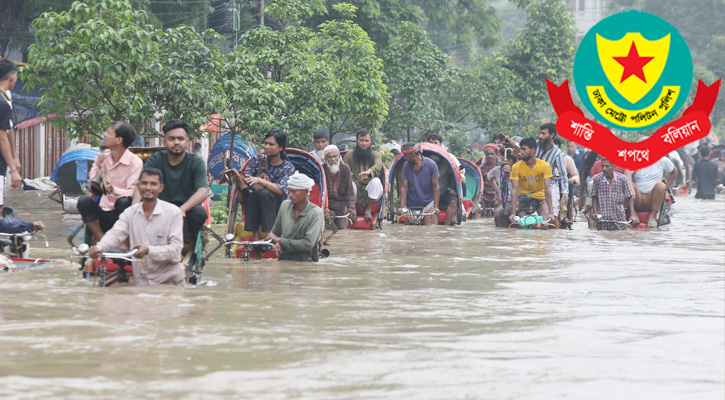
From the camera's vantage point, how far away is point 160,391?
481 centimetres

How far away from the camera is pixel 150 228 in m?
7.96

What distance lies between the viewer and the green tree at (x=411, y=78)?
24703 mm

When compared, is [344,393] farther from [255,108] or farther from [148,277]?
[255,108]

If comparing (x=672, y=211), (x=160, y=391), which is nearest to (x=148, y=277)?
(x=160, y=391)

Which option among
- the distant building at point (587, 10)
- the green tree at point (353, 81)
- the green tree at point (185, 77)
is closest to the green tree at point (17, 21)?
the green tree at point (353, 81)

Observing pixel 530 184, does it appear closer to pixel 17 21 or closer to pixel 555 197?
pixel 555 197

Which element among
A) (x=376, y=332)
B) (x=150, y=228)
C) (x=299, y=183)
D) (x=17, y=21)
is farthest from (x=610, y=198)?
(x=17, y=21)

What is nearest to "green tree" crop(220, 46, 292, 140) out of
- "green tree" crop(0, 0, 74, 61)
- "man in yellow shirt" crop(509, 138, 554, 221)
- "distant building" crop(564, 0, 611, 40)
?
"man in yellow shirt" crop(509, 138, 554, 221)

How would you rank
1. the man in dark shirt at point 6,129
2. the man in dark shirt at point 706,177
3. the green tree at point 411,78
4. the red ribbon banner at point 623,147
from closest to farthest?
the man in dark shirt at point 6,129
the red ribbon banner at point 623,147
the green tree at point 411,78
the man in dark shirt at point 706,177

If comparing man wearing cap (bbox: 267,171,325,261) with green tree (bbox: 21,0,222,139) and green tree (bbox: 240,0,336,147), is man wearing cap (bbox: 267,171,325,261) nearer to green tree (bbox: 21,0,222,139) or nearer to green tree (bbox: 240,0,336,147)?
green tree (bbox: 21,0,222,139)

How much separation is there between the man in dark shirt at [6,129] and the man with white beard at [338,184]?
16.9ft

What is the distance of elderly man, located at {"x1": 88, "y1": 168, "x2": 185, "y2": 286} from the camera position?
25.9 feet

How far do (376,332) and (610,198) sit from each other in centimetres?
938

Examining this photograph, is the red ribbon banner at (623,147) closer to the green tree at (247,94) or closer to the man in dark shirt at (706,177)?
the green tree at (247,94)
